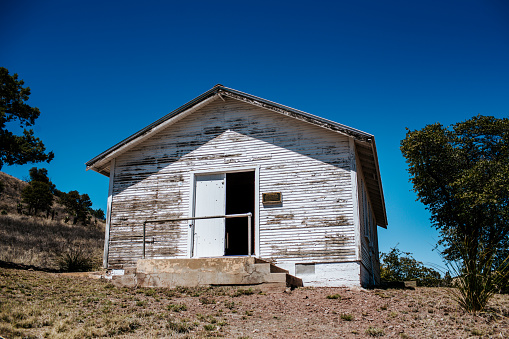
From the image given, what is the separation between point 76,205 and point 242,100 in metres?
34.8

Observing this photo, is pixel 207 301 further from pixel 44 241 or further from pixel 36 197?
pixel 36 197

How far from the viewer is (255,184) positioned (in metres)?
13.8

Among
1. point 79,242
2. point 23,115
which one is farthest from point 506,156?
point 79,242

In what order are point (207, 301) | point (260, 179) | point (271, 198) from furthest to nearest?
point (260, 179) < point (271, 198) < point (207, 301)

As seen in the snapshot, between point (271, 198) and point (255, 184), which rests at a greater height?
point (255, 184)

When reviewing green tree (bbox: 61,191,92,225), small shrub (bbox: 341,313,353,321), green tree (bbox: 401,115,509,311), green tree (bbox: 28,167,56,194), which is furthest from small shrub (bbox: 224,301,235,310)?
green tree (bbox: 28,167,56,194)

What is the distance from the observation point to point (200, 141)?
14680 millimetres

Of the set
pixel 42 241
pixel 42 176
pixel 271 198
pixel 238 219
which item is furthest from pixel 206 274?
pixel 42 176

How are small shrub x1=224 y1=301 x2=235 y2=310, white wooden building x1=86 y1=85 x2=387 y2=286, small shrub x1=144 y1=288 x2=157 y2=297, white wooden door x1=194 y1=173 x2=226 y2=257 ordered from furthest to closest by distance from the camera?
white wooden door x1=194 y1=173 x2=226 y2=257 < white wooden building x1=86 y1=85 x2=387 y2=286 < small shrub x1=144 y1=288 x2=157 y2=297 < small shrub x1=224 y1=301 x2=235 y2=310

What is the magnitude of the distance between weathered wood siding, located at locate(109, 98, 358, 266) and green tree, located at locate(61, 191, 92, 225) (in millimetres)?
30234

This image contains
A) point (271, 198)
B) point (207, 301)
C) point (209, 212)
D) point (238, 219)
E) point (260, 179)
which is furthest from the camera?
point (238, 219)

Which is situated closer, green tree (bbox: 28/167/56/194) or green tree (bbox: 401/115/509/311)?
green tree (bbox: 401/115/509/311)

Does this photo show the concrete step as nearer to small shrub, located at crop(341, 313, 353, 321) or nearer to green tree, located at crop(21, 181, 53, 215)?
small shrub, located at crop(341, 313, 353, 321)

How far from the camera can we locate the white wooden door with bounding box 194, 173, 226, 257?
44.6 ft
